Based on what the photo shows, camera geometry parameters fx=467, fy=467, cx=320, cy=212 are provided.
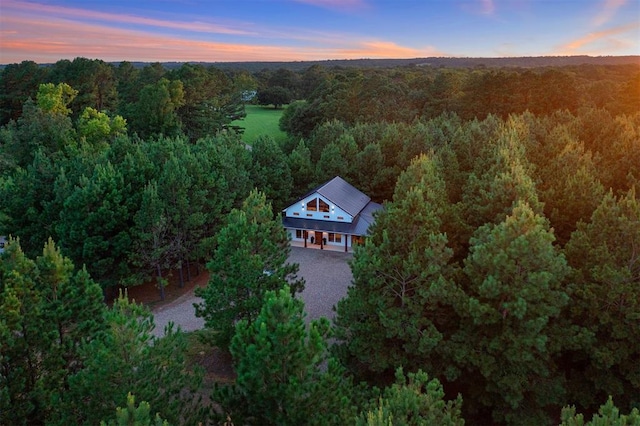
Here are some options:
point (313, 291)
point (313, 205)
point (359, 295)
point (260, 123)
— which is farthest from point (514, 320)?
point (260, 123)

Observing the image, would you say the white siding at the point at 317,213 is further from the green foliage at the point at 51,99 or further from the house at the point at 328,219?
the green foliage at the point at 51,99

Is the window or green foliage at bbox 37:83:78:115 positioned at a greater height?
green foliage at bbox 37:83:78:115

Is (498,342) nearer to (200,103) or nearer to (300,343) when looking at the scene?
(300,343)

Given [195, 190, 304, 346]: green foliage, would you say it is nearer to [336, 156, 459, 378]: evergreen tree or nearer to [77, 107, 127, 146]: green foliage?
[336, 156, 459, 378]: evergreen tree

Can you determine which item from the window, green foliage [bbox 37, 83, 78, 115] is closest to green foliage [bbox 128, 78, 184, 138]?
green foliage [bbox 37, 83, 78, 115]

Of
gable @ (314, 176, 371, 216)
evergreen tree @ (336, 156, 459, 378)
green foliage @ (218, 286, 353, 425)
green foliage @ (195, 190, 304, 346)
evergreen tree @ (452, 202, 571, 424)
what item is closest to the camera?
green foliage @ (218, 286, 353, 425)
